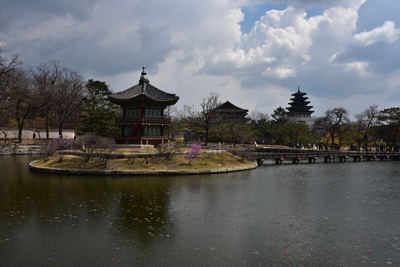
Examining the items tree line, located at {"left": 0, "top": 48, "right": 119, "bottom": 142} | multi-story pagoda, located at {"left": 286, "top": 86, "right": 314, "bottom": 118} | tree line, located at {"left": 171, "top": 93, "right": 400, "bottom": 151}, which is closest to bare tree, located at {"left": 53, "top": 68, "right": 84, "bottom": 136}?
tree line, located at {"left": 0, "top": 48, "right": 119, "bottom": 142}

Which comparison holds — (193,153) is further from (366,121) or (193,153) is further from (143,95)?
(366,121)

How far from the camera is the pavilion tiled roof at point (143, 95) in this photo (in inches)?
1591

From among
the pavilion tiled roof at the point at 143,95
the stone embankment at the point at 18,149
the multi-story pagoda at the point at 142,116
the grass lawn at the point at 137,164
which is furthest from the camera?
the stone embankment at the point at 18,149

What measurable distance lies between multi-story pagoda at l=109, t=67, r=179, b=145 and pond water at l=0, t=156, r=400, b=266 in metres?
18.0

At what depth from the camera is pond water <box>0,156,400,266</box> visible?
9828 mm

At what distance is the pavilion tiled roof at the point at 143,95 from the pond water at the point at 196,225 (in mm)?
19578

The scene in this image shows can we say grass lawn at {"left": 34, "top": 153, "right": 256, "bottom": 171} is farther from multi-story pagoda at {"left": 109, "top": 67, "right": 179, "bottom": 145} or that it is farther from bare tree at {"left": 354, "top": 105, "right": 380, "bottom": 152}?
bare tree at {"left": 354, "top": 105, "right": 380, "bottom": 152}

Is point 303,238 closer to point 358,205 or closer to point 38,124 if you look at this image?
point 358,205

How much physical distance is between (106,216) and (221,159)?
21517mm

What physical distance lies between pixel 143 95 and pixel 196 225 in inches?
1147

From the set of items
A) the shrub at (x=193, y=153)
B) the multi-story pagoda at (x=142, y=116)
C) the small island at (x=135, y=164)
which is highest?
the multi-story pagoda at (x=142, y=116)

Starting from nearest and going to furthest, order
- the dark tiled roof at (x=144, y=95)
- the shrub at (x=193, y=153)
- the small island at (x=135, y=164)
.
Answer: the small island at (x=135, y=164) < the shrub at (x=193, y=153) < the dark tiled roof at (x=144, y=95)

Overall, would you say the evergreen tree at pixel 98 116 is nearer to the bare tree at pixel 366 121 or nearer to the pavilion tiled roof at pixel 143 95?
the pavilion tiled roof at pixel 143 95

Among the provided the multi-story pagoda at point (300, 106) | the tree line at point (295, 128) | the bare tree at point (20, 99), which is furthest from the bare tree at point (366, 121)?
the bare tree at point (20, 99)
